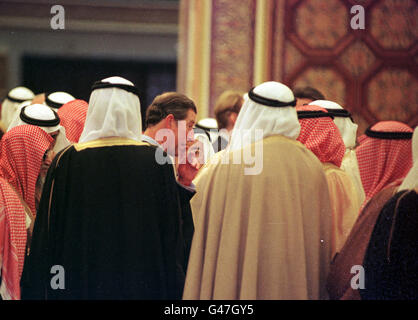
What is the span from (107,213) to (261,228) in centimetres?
59

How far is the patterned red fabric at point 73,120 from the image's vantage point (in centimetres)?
325

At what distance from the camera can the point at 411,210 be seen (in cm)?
223

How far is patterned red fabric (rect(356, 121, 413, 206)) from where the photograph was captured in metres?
2.84

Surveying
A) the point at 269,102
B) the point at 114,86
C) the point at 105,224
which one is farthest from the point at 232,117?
the point at 105,224

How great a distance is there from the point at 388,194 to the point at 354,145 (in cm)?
101

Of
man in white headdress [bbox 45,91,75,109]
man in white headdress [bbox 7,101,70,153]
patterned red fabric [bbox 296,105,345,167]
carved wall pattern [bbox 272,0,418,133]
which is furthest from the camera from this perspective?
carved wall pattern [bbox 272,0,418,133]

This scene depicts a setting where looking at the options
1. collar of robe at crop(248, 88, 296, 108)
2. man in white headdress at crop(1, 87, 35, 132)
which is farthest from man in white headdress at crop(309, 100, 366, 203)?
man in white headdress at crop(1, 87, 35, 132)

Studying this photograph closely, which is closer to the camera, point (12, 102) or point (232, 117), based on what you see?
point (232, 117)

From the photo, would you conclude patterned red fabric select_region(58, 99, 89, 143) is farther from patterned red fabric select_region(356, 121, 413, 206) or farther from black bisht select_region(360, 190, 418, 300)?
black bisht select_region(360, 190, 418, 300)

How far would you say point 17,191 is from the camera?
2736 mm

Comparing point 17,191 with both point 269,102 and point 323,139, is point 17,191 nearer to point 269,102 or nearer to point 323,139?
point 269,102

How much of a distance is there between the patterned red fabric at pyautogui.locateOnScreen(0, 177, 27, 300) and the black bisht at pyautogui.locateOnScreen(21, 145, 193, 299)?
0.15m

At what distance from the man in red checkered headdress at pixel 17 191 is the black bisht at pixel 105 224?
6.5 inches

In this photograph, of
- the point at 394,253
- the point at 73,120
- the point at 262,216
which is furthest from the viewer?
the point at 73,120
